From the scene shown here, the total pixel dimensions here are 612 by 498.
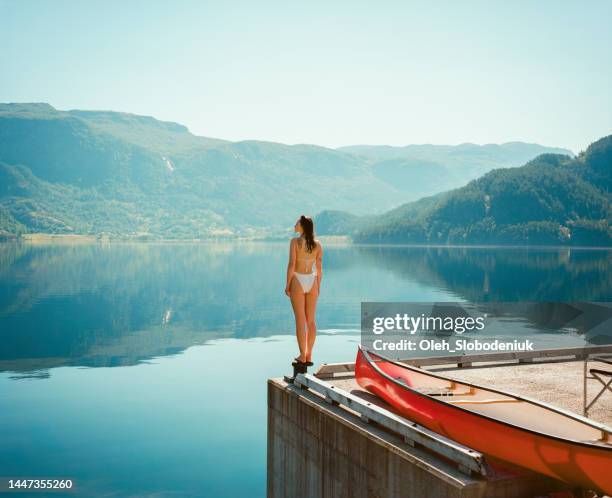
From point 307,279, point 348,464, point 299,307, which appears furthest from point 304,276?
point 348,464

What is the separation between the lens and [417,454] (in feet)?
23.0

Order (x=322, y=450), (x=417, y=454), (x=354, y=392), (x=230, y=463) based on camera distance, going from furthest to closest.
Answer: (x=230, y=463), (x=354, y=392), (x=322, y=450), (x=417, y=454)

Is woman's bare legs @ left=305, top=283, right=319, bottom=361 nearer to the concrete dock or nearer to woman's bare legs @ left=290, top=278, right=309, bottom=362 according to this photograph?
woman's bare legs @ left=290, top=278, right=309, bottom=362

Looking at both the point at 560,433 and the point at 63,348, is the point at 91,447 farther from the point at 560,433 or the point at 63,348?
the point at 63,348

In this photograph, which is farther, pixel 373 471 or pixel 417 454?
pixel 373 471

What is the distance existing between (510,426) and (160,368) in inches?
1068

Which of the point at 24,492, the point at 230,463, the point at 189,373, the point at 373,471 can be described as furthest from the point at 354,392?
the point at 189,373

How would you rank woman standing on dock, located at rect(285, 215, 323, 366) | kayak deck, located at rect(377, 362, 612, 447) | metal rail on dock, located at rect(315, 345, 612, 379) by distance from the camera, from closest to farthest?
kayak deck, located at rect(377, 362, 612, 447) → woman standing on dock, located at rect(285, 215, 323, 366) → metal rail on dock, located at rect(315, 345, 612, 379)

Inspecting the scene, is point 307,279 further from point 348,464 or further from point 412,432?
point 412,432

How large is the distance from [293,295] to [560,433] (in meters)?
4.61

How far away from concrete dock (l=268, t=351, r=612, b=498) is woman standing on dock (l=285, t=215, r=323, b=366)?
95 centimetres

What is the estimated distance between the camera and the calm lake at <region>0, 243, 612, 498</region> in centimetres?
1848

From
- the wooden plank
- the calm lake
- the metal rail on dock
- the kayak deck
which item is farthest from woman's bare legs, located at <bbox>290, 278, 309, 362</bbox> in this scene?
the calm lake

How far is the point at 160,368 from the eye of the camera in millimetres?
31766
